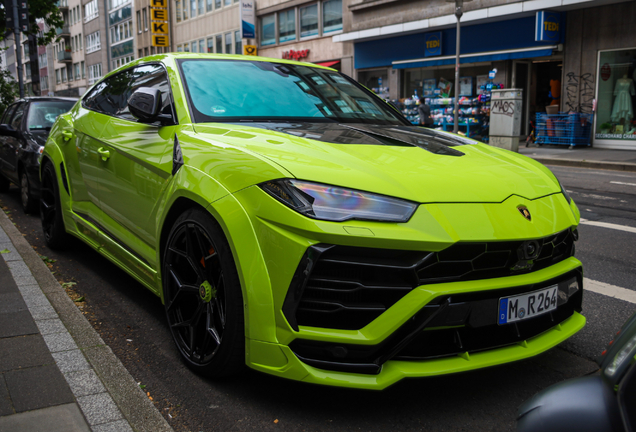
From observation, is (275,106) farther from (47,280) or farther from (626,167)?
(626,167)

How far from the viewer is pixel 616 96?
1783 cm

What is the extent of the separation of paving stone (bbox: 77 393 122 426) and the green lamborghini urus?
45cm

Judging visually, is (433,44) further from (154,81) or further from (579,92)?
(154,81)

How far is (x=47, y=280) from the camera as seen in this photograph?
4316 mm

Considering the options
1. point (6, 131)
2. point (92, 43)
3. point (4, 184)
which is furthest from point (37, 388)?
point (92, 43)

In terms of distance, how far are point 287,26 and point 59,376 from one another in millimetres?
31747

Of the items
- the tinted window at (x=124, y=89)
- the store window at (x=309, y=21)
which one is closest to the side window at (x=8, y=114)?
the tinted window at (x=124, y=89)

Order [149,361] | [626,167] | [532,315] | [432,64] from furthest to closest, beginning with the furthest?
[432,64]
[626,167]
[149,361]
[532,315]

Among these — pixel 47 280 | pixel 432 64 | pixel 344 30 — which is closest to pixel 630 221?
pixel 47 280

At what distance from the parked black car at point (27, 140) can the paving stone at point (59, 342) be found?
4.55 meters

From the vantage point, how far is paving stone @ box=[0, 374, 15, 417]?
2461 millimetres

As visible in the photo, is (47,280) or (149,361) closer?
(149,361)

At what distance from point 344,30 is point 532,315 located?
1063 inches

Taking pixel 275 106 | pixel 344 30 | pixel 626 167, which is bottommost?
pixel 626 167
